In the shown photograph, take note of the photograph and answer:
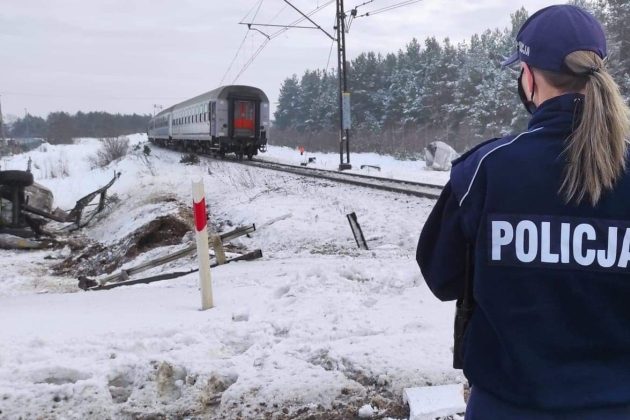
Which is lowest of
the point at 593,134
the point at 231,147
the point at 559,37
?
the point at 593,134

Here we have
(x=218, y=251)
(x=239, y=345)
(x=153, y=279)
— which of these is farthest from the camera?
(x=218, y=251)

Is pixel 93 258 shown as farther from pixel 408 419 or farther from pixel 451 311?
pixel 408 419

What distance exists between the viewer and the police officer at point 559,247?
1490 millimetres

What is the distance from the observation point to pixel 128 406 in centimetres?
336

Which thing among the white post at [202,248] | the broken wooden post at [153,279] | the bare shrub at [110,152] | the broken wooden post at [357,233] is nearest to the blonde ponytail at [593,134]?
the white post at [202,248]

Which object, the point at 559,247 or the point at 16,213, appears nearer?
the point at 559,247

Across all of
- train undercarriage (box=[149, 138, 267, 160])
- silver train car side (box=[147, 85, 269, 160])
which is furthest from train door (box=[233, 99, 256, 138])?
train undercarriage (box=[149, 138, 267, 160])

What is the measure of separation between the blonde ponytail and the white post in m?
3.98

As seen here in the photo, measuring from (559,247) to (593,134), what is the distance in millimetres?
312

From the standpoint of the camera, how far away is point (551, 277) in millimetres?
1498

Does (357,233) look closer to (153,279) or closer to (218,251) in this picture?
(218,251)

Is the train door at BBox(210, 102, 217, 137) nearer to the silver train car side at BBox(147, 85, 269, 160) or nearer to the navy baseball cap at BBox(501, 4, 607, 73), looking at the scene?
the silver train car side at BBox(147, 85, 269, 160)

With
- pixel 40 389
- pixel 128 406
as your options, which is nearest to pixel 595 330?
pixel 128 406

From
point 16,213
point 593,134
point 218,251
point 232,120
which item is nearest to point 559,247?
point 593,134
